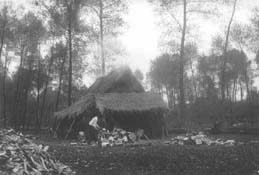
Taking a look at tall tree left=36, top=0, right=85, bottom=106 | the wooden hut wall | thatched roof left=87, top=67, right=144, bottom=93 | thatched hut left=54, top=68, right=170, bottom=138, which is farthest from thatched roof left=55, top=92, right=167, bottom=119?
tall tree left=36, top=0, right=85, bottom=106

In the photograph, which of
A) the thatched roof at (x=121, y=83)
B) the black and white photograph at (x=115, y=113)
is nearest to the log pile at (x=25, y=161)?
the black and white photograph at (x=115, y=113)

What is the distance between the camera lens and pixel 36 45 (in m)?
37.7

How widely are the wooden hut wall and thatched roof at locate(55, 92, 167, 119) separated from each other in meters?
0.27

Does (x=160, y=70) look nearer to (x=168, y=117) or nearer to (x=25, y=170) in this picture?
(x=168, y=117)

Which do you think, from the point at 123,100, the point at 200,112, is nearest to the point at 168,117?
the point at 200,112

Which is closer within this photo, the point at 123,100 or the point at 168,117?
the point at 123,100

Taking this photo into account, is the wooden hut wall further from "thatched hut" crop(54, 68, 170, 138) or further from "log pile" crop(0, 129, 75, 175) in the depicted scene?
"log pile" crop(0, 129, 75, 175)

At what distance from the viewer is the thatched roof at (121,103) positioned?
2027cm

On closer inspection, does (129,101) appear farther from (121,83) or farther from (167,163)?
(167,163)

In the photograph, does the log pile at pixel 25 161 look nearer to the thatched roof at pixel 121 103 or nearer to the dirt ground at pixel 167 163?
the dirt ground at pixel 167 163

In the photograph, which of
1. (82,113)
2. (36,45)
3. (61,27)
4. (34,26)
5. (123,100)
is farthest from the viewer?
(36,45)

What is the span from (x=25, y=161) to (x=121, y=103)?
→ 12.9 metres

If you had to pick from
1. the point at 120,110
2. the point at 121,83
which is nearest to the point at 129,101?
the point at 120,110

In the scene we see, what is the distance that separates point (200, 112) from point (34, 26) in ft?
66.3
